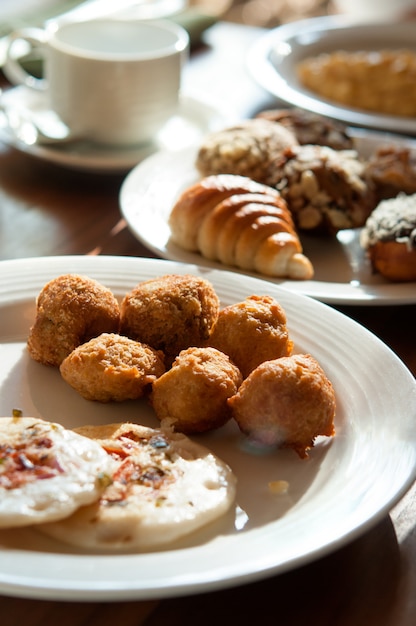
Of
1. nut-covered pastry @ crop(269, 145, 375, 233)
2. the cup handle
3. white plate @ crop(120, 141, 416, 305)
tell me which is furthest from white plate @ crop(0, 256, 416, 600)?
the cup handle

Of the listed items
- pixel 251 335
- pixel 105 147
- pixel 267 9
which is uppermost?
pixel 251 335

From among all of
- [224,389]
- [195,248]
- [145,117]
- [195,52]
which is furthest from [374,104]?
[224,389]

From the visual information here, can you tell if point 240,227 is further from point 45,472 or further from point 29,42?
point 29,42

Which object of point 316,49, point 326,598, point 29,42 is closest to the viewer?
point 326,598

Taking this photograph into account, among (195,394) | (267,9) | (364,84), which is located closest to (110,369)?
(195,394)

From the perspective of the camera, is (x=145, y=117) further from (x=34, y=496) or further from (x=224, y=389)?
(x=34, y=496)

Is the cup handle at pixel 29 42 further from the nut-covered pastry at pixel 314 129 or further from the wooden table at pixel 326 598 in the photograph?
the wooden table at pixel 326 598
